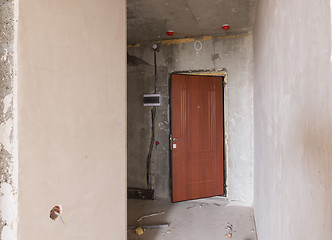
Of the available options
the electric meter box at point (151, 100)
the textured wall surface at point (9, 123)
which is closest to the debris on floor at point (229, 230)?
the electric meter box at point (151, 100)

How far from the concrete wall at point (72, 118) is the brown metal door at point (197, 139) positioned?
2025 millimetres

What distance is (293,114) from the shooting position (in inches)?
34.4

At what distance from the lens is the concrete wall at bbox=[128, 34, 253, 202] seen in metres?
3.69

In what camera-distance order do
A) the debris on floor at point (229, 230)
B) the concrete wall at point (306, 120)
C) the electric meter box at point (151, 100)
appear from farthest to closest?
1. the electric meter box at point (151, 100)
2. the debris on floor at point (229, 230)
3. the concrete wall at point (306, 120)

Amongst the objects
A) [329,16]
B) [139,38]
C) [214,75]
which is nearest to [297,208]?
[329,16]

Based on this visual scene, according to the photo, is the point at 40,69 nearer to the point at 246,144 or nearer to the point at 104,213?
the point at 104,213

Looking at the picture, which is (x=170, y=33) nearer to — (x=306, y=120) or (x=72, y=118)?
(x=72, y=118)

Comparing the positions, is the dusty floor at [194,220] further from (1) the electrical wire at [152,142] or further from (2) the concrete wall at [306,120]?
(2) the concrete wall at [306,120]

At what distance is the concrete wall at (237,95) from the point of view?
3.69 m

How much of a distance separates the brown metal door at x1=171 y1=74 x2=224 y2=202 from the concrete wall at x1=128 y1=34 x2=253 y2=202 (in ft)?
0.64

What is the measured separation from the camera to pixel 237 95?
3738mm

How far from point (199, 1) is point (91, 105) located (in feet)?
6.58

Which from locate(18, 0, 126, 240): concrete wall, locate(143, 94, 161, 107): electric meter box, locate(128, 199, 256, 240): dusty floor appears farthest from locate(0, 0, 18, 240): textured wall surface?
locate(143, 94, 161, 107): electric meter box

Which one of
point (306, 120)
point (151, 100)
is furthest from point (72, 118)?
point (151, 100)
